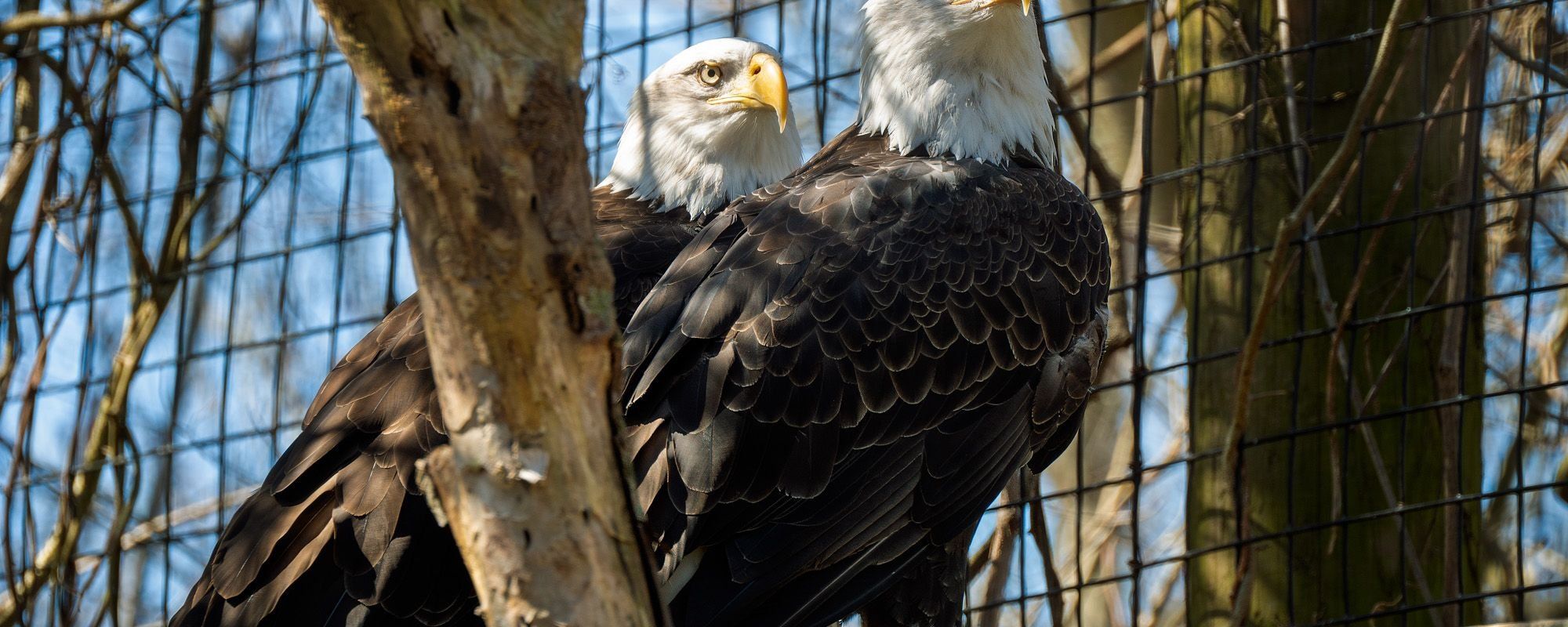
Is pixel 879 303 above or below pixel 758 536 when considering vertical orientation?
above

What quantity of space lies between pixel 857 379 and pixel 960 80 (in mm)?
896

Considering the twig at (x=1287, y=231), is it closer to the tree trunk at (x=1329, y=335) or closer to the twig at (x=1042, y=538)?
the tree trunk at (x=1329, y=335)

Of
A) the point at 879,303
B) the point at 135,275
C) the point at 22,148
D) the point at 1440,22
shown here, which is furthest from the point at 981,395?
the point at 22,148

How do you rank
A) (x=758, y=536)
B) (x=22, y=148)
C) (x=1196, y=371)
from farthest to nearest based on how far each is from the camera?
1. (x=22, y=148)
2. (x=1196, y=371)
3. (x=758, y=536)

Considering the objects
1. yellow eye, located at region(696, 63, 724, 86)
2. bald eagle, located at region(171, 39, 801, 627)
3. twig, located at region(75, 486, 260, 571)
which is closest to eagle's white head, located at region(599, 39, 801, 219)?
yellow eye, located at region(696, 63, 724, 86)

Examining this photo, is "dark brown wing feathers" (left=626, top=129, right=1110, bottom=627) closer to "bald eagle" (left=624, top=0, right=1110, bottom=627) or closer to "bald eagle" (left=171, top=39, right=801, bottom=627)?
"bald eagle" (left=624, top=0, right=1110, bottom=627)

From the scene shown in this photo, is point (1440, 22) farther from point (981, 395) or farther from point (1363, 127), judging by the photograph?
point (981, 395)

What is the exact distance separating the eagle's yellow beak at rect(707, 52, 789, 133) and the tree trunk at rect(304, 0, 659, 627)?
7.58 feet

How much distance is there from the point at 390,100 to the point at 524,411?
357 mm

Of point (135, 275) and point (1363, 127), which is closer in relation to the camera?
point (1363, 127)

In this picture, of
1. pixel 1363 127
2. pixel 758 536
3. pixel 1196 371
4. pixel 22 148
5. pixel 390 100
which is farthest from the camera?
pixel 22 148

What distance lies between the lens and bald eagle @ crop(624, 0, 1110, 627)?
316cm

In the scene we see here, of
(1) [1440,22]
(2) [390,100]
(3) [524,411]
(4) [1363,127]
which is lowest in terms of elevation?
(3) [524,411]

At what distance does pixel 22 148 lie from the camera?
5.80 meters
